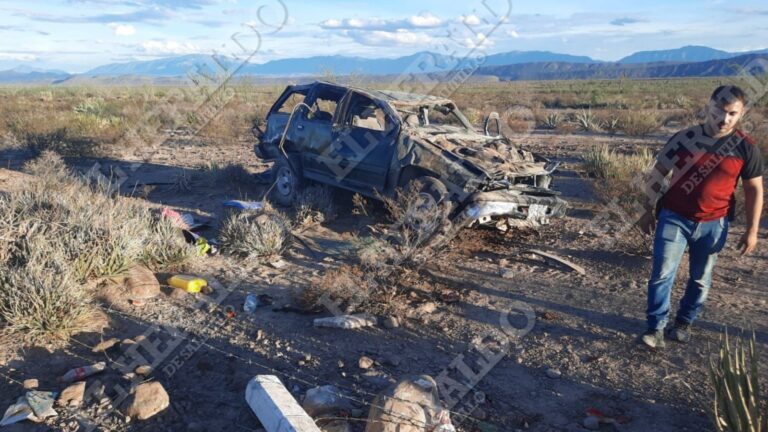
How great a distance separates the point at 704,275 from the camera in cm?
402

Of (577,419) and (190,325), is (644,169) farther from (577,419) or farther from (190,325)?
(190,325)

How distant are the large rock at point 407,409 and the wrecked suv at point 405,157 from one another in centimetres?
Answer: 292

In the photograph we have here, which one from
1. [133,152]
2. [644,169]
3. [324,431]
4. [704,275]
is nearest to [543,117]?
[644,169]

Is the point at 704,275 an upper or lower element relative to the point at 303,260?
upper

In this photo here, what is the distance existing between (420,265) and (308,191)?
270cm

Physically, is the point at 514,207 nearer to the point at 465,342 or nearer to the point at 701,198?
the point at 465,342

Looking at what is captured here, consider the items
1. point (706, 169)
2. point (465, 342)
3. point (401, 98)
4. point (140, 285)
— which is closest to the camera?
point (706, 169)

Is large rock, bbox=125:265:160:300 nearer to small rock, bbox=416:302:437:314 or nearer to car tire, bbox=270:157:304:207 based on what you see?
small rock, bbox=416:302:437:314

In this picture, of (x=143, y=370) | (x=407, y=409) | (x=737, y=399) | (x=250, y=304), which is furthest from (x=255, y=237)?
(x=737, y=399)

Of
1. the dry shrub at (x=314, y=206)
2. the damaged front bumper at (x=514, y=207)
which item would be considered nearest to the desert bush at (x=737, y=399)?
the damaged front bumper at (x=514, y=207)

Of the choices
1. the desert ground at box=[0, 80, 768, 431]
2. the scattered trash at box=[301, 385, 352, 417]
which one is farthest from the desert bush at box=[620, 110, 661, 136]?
the scattered trash at box=[301, 385, 352, 417]

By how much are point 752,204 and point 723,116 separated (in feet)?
2.26

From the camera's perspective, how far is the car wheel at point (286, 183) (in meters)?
8.13

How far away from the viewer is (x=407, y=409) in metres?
2.98
